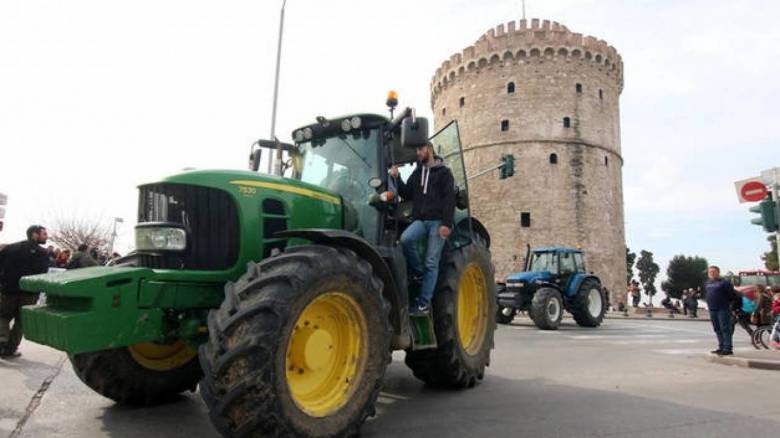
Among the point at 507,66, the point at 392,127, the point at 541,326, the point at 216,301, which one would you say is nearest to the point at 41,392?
the point at 216,301

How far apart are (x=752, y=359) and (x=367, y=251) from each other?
716 cm

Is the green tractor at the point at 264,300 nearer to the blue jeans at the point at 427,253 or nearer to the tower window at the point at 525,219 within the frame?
the blue jeans at the point at 427,253

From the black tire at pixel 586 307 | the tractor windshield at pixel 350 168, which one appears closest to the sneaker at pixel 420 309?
the tractor windshield at pixel 350 168

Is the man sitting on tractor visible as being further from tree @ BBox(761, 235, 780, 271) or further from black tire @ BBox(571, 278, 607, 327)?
tree @ BBox(761, 235, 780, 271)

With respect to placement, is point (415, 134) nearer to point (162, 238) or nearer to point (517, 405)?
point (162, 238)

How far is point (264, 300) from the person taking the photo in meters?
3.14

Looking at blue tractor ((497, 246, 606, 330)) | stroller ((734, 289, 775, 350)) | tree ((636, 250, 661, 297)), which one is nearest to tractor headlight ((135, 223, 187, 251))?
stroller ((734, 289, 775, 350))

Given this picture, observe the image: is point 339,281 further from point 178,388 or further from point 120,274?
point 178,388

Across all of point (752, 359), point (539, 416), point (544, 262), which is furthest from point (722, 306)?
point (544, 262)

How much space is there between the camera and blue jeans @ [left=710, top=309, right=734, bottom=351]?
8.80 metres

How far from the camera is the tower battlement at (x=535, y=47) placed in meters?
38.1

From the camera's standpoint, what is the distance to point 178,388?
4.73 metres

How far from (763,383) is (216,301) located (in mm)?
6471

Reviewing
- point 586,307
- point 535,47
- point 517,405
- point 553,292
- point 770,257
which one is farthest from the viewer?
point 770,257
